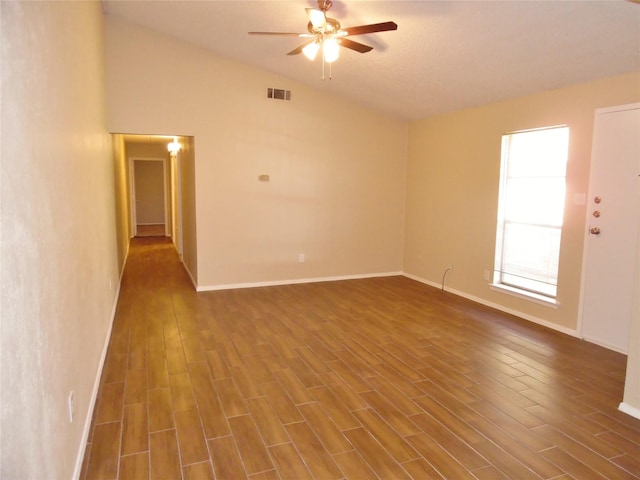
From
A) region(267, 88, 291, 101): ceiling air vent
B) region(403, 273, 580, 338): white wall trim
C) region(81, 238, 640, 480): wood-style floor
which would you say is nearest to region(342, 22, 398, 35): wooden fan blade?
region(81, 238, 640, 480): wood-style floor

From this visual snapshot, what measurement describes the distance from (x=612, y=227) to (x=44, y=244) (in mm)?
4457

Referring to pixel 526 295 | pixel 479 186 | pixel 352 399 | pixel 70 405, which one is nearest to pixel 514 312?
pixel 526 295

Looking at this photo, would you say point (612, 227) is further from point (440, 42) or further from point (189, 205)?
point (189, 205)

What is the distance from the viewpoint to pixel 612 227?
152 inches

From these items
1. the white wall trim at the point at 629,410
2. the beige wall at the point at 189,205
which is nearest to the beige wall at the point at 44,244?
the beige wall at the point at 189,205

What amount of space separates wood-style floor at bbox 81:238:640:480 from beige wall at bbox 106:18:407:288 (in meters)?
1.37

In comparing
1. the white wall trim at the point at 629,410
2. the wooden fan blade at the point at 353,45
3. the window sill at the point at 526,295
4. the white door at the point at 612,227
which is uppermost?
the wooden fan blade at the point at 353,45

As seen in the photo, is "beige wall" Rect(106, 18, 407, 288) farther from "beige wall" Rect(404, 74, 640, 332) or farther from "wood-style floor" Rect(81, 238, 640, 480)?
"wood-style floor" Rect(81, 238, 640, 480)

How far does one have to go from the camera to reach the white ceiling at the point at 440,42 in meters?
3.12

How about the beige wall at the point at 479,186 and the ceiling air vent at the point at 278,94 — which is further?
the ceiling air vent at the point at 278,94

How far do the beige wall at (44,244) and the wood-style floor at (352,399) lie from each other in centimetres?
47

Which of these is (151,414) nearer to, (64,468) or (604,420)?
(64,468)

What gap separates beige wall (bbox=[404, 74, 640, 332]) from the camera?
410 centimetres

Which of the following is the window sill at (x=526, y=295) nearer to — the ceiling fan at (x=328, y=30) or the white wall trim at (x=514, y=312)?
the white wall trim at (x=514, y=312)
